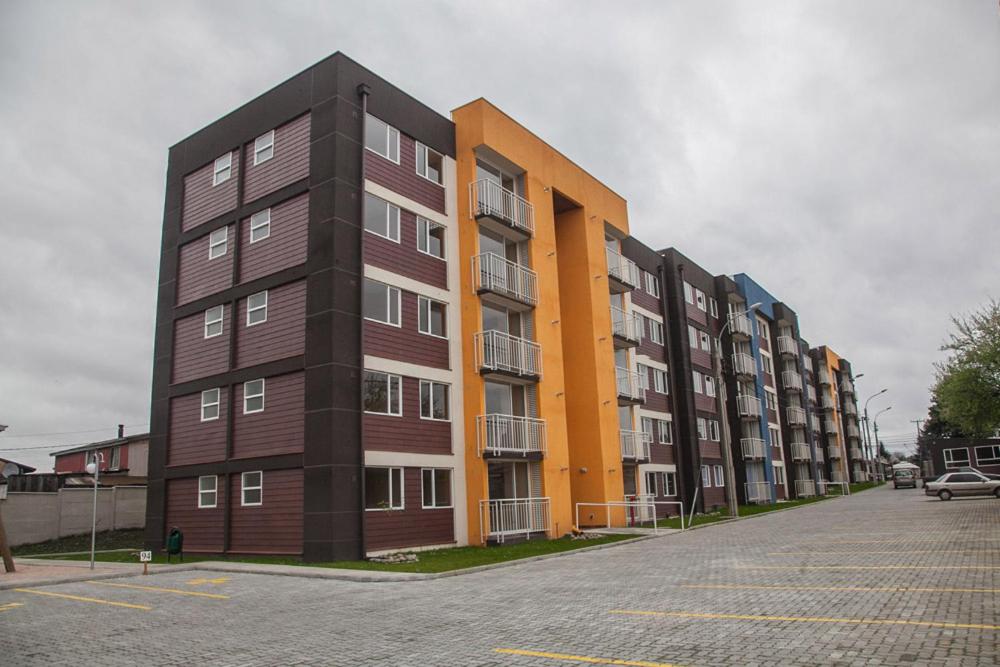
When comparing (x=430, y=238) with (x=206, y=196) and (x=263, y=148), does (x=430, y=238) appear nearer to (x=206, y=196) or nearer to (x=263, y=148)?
(x=263, y=148)

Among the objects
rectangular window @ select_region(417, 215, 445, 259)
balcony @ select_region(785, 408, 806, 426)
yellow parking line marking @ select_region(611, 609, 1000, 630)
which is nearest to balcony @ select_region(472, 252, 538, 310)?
rectangular window @ select_region(417, 215, 445, 259)

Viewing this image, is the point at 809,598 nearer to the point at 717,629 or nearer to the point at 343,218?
the point at 717,629

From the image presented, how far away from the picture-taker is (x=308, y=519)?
19.9m

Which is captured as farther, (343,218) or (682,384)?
(682,384)

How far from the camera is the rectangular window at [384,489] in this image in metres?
21.0

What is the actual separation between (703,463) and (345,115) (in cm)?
3053

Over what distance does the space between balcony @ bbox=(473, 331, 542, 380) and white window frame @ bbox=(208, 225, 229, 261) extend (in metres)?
9.27

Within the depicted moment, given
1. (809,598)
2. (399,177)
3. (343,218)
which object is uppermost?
(399,177)

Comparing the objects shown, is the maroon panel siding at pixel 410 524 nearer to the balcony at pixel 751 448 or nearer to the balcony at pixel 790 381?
the balcony at pixel 751 448

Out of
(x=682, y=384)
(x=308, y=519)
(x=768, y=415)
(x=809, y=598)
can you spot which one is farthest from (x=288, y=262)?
(x=768, y=415)

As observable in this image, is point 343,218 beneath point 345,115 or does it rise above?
beneath

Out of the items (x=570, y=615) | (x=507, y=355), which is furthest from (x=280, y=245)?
(x=570, y=615)

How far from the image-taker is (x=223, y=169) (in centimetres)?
2609

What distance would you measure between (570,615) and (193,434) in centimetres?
1812
